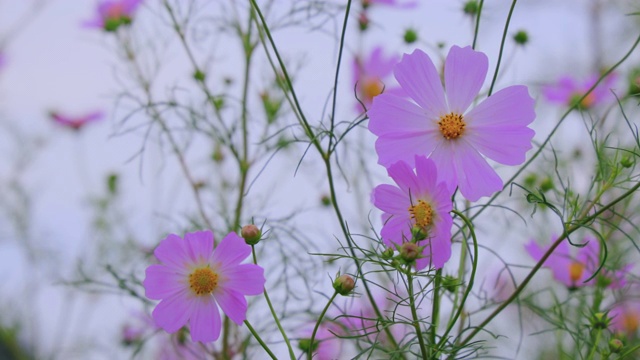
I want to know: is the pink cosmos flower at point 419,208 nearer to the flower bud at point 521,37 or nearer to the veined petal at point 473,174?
the veined petal at point 473,174

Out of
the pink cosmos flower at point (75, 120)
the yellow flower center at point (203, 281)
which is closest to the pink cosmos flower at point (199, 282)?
the yellow flower center at point (203, 281)

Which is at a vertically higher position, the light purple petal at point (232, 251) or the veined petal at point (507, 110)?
the veined petal at point (507, 110)

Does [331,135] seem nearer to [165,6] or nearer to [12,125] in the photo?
[165,6]

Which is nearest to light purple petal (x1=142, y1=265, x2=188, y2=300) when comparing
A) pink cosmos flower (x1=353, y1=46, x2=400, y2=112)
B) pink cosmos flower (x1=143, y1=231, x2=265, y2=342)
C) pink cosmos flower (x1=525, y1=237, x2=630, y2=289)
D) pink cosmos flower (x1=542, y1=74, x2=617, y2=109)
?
pink cosmos flower (x1=143, y1=231, x2=265, y2=342)

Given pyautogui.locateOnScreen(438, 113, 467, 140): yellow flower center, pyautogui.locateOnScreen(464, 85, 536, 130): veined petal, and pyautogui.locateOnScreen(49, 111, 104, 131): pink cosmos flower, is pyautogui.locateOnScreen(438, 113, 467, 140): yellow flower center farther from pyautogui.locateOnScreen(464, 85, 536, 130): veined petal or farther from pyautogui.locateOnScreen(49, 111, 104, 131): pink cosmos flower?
pyautogui.locateOnScreen(49, 111, 104, 131): pink cosmos flower

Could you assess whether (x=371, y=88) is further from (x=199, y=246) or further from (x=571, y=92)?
(x=199, y=246)

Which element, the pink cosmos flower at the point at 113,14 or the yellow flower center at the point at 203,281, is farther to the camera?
the pink cosmos flower at the point at 113,14

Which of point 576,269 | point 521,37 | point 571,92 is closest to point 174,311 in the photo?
point 576,269
